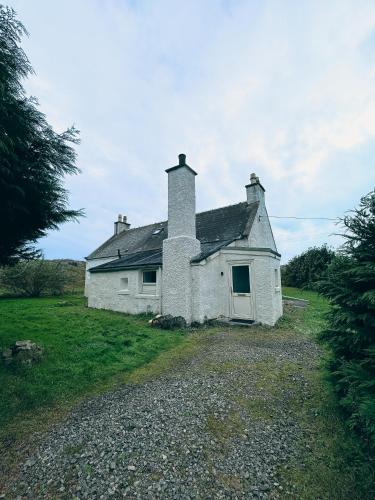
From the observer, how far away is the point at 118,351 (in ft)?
21.8

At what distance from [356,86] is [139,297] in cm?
1244

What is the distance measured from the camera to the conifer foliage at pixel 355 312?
2879mm

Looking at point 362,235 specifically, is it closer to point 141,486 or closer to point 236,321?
point 141,486

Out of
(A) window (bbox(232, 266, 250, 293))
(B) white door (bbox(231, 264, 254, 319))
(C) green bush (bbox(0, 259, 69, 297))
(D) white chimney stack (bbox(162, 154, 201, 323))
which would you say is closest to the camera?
(D) white chimney stack (bbox(162, 154, 201, 323))

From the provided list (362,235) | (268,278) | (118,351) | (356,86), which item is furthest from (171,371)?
(356,86)

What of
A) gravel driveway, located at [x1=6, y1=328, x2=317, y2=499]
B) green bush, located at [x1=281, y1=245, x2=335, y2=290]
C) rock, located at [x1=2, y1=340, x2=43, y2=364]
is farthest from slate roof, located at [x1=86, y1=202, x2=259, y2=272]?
green bush, located at [x1=281, y1=245, x2=335, y2=290]

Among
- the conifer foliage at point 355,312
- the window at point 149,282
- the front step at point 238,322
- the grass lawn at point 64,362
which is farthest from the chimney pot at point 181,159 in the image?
the conifer foliage at point 355,312

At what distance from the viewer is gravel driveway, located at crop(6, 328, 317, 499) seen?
2541 mm

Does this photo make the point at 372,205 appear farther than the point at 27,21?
No

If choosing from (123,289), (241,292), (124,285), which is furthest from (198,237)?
(123,289)

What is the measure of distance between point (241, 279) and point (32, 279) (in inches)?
693

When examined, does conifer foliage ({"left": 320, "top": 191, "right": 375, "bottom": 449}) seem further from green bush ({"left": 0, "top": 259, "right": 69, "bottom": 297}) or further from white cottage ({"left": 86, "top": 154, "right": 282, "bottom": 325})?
green bush ({"left": 0, "top": 259, "right": 69, "bottom": 297})

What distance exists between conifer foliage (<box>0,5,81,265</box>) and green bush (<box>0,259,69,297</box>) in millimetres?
15107

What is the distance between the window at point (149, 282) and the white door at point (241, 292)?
417cm
